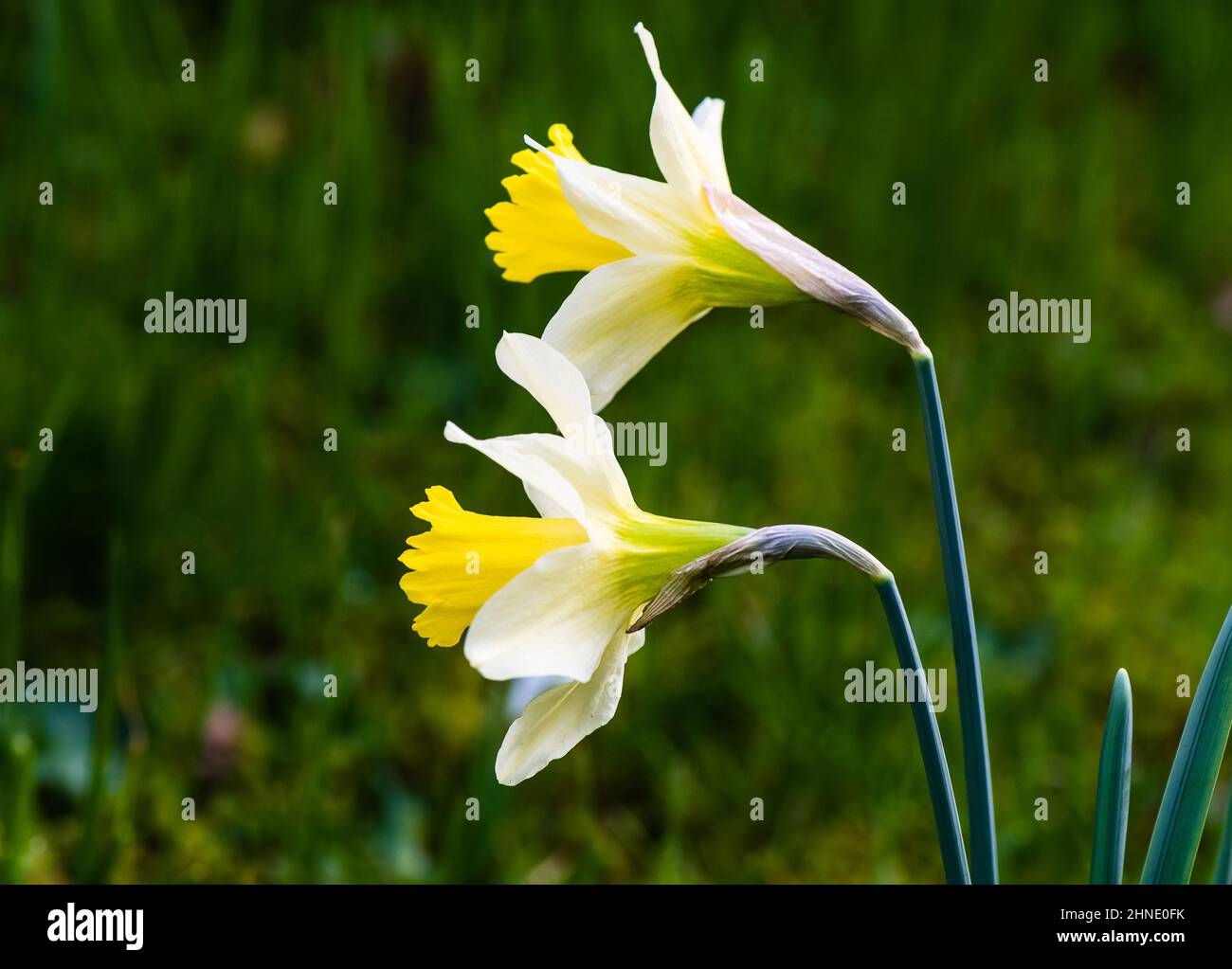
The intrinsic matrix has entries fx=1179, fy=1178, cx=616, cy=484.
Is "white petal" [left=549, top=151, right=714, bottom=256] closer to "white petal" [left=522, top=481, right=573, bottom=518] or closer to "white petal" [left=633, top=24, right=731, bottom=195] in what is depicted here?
"white petal" [left=633, top=24, right=731, bottom=195]

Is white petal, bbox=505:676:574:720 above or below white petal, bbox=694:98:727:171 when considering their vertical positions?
below

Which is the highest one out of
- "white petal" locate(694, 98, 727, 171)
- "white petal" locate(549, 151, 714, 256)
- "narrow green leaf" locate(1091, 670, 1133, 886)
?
"white petal" locate(694, 98, 727, 171)

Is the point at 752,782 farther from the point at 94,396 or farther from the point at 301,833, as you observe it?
the point at 94,396

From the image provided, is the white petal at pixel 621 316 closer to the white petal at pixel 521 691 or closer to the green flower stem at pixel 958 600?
the green flower stem at pixel 958 600

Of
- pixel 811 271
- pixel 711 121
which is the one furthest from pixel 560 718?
pixel 711 121

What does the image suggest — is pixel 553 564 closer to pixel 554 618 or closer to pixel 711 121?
pixel 554 618

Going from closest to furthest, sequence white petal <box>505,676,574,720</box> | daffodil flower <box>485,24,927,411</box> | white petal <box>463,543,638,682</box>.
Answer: white petal <box>463,543,638,682</box>
daffodil flower <box>485,24,927,411</box>
white petal <box>505,676,574,720</box>

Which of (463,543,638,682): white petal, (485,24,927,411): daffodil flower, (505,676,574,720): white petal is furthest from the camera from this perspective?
(505,676,574,720): white petal

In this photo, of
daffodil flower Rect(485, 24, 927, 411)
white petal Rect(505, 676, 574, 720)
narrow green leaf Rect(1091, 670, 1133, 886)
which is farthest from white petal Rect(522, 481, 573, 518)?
white petal Rect(505, 676, 574, 720)
